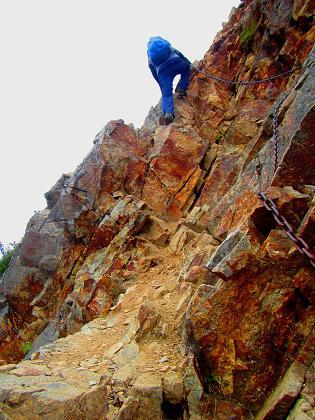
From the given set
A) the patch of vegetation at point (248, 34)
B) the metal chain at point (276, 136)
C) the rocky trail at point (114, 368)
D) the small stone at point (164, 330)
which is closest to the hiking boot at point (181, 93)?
the patch of vegetation at point (248, 34)

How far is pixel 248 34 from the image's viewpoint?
15773 millimetres

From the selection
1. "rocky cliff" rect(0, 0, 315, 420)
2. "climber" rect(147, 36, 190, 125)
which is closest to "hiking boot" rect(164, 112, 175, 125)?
"climber" rect(147, 36, 190, 125)

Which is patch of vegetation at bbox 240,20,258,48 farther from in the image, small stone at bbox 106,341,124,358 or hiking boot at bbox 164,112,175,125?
small stone at bbox 106,341,124,358

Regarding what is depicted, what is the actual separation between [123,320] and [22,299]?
26.9 ft

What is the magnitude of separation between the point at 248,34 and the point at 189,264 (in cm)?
1236

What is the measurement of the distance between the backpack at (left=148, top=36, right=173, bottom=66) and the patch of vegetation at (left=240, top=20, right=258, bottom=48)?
3612 millimetres

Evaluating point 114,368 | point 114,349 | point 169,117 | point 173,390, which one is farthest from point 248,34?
point 173,390

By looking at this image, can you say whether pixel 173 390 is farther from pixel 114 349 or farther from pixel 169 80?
pixel 169 80

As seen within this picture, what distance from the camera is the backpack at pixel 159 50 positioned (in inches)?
623

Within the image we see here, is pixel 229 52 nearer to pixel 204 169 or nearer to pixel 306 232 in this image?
pixel 204 169

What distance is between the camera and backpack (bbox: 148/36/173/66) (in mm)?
15820

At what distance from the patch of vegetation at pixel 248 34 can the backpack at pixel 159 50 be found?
11.8ft

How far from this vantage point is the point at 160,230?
13.0m

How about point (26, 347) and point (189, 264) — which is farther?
point (26, 347)
